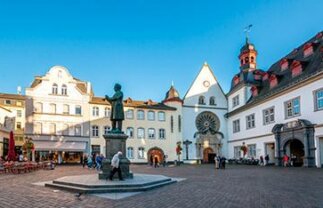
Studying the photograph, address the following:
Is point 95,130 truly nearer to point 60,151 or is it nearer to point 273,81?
point 60,151

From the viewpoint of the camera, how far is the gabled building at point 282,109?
95.7 feet

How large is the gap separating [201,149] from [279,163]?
17723 mm

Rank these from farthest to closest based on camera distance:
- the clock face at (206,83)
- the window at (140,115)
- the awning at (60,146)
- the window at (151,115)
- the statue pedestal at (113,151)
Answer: the clock face at (206,83) → the window at (151,115) → the window at (140,115) → the awning at (60,146) → the statue pedestal at (113,151)

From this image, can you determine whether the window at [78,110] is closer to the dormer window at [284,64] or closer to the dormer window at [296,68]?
the dormer window at [284,64]

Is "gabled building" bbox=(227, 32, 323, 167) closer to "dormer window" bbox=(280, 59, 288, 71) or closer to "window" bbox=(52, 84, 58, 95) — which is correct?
"dormer window" bbox=(280, 59, 288, 71)

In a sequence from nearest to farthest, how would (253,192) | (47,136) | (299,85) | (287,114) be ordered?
(253,192), (299,85), (287,114), (47,136)

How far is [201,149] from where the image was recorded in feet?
168

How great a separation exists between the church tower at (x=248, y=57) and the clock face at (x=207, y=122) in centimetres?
923

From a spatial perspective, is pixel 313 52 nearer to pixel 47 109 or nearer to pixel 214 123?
pixel 214 123

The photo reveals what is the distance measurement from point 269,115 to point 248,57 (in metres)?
16.9

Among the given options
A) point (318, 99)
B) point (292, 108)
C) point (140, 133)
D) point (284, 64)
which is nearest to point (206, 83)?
point (140, 133)

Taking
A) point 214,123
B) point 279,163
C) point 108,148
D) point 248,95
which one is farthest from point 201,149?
point 108,148

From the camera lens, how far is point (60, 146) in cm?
4391

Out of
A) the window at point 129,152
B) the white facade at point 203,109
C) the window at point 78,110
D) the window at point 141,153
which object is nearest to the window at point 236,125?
the white facade at point 203,109
